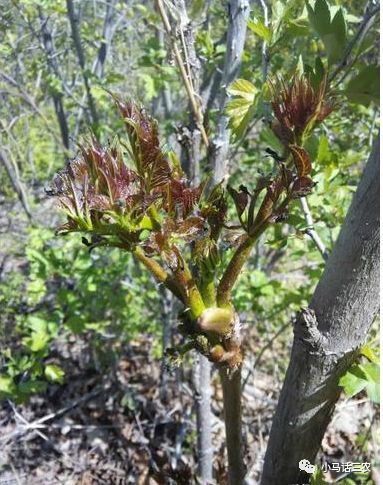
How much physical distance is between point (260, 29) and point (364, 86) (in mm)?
304

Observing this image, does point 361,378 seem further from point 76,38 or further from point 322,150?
point 76,38

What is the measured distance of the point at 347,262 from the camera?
67cm

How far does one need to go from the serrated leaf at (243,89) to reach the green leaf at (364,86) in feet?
0.66

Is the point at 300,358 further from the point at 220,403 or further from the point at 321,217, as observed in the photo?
the point at 220,403

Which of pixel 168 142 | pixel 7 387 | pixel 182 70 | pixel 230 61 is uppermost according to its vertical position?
pixel 230 61

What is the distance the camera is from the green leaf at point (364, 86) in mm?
752

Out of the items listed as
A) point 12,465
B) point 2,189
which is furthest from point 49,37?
point 12,465

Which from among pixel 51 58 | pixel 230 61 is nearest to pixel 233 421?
pixel 230 61

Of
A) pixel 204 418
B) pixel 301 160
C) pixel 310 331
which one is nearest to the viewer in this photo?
pixel 301 160

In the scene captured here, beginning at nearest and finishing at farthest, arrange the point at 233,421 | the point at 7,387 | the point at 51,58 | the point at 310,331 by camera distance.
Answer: the point at 310,331 → the point at 233,421 → the point at 7,387 → the point at 51,58

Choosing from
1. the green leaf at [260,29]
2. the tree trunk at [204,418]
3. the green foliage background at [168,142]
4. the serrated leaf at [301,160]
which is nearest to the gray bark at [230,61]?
the green foliage background at [168,142]

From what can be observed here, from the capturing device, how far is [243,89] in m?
0.90

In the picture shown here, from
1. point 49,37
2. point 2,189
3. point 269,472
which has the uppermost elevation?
point 49,37

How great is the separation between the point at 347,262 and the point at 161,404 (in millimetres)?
2347
